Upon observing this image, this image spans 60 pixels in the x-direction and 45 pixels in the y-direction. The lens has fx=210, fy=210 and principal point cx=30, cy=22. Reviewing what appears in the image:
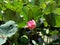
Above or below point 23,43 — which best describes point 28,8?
above

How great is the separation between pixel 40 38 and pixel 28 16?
3.4 inches

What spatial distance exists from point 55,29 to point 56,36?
37mm

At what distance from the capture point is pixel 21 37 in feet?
2.23

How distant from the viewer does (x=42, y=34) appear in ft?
2.29

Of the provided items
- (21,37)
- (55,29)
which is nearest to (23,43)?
(21,37)

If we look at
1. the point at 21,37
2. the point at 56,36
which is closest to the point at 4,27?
the point at 21,37

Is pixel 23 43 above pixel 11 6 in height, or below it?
below

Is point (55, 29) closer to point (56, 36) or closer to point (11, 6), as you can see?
point (56, 36)

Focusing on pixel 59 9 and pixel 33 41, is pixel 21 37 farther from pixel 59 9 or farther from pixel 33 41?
pixel 59 9

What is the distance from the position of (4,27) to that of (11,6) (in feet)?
0.29

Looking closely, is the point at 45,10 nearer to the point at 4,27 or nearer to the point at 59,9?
the point at 59,9

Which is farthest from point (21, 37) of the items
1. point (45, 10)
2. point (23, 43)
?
point (45, 10)

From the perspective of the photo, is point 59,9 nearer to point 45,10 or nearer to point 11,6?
point 45,10

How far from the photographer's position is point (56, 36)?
0.70 metres
